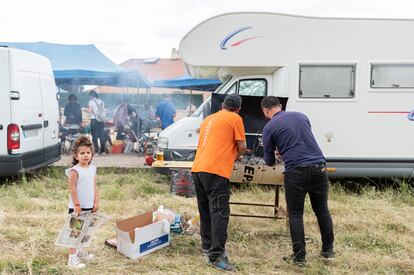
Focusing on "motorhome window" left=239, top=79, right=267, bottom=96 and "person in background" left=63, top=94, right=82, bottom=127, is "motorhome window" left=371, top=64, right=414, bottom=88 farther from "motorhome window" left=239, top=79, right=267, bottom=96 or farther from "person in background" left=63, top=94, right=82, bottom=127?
"person in background" left=63, top=94, right=82, bottom=127

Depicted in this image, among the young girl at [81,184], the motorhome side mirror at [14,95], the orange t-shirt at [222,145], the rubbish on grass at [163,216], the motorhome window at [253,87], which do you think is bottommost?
the rubbish on grass at [163,216]

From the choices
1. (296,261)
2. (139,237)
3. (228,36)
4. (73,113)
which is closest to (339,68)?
(228,36)

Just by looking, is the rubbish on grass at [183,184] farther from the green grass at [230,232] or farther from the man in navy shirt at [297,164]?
the man in navy shirt at [297,164]

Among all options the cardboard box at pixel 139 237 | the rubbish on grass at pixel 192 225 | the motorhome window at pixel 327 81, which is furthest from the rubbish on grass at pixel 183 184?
the motorhome window at pixel 327 81

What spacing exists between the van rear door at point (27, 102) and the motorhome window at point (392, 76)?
231 inches

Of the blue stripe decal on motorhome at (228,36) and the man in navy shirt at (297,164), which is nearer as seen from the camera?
the man in navy shirt at (297,164)

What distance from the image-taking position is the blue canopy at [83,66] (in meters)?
12.5

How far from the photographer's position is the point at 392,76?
699cm

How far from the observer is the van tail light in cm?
684

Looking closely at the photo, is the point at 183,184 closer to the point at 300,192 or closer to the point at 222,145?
the point at 222,145

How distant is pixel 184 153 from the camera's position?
7.34m

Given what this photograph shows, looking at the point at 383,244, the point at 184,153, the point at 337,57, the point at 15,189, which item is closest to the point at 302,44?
the point at 337,57

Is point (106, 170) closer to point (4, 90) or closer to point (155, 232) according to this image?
point (4, 90)

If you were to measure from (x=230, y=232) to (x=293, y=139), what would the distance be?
5.29 ft
